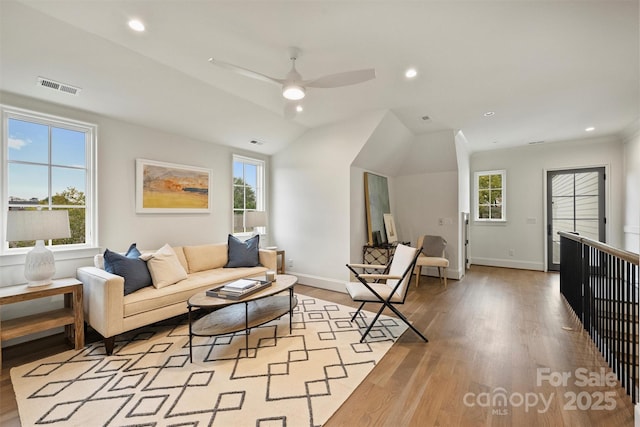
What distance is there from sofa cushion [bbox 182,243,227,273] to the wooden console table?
4.13 ft

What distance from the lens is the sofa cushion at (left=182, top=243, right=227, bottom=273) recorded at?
3.73 metres

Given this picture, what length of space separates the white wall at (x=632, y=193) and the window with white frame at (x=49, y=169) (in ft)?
27.0

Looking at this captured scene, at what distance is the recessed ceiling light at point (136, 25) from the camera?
219 cm

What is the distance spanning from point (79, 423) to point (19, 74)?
121 inches

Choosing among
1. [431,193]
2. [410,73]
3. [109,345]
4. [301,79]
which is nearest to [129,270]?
[109,345]

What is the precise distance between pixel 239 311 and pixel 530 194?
6601 mm

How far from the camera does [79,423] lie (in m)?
1.64

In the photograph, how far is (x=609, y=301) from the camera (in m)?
2.32

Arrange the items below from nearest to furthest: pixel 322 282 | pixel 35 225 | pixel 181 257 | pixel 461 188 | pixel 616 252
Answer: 1. pixel 616 252
2. pixel 35 225
3. pixel 181 257
4. pixel 322 282
5. pixel 461 188

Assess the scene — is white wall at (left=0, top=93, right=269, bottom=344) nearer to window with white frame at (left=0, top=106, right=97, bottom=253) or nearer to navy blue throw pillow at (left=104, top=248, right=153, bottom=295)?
window with white frame at (left=0, top=106, right=97, bottom=253)

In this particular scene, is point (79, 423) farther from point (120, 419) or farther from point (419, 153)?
point (419, 153)

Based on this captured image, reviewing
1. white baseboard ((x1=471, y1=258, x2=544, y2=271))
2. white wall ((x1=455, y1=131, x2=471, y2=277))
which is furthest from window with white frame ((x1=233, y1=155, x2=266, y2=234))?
white baseboard ((x1=471, y1=258, x2=544, y2=271))

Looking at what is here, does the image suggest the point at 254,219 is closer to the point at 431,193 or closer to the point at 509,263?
the point at 431,193

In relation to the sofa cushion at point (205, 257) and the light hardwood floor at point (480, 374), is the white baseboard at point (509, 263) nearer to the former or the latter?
the light hardwood floor at point (480, 374)
